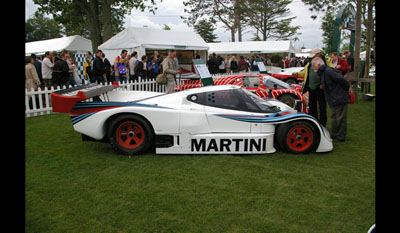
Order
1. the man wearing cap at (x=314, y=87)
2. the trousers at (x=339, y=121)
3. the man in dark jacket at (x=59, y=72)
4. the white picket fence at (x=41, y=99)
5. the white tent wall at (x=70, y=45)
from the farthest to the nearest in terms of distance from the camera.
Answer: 1. the white tent wall at (x=70, y=45)
2. the man in dark jacket at (x=59, y=72)
3. the white picket fence at (x=41, y=99)
4. the man wearing cap at (x=314, y=87)
5. the trousers at (x=339, y=121)

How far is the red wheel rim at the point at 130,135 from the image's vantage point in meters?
5.39

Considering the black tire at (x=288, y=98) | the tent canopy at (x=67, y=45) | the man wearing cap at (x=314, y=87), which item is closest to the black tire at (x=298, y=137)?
the man wearing cap at (x=314, y=87)

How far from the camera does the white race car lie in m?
5.30

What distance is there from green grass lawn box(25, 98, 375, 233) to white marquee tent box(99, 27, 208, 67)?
32.2 feet

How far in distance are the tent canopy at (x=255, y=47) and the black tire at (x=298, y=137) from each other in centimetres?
2384

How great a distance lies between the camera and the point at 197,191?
156 inches

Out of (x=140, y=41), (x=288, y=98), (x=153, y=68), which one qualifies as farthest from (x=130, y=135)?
(x=140, y=41)

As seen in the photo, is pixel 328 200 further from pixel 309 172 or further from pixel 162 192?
pixel 162 192

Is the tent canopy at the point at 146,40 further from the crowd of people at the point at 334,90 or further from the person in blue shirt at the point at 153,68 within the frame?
the crowd of people at the point at 334,90

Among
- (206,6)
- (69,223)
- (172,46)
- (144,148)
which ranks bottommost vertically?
(69,223)

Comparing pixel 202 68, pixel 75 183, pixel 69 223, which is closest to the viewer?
pixel 69 223

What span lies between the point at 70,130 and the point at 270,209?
221 inches

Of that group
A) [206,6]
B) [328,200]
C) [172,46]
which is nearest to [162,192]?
[328,200]
